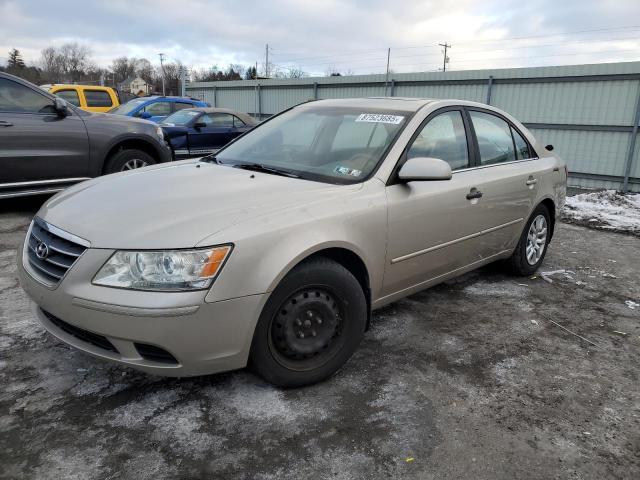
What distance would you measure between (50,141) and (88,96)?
821 cm

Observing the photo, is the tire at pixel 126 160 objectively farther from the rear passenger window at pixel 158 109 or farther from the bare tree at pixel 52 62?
the bare tree at pixel 52 62

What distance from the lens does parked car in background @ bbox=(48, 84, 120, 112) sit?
1280 cm

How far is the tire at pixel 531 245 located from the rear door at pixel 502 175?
21cm

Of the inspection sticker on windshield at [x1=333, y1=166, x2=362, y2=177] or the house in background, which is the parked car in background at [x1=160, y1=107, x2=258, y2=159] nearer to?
the inspection sticker on windshield at [x1=333, y1=166, x2=362, y2=177]

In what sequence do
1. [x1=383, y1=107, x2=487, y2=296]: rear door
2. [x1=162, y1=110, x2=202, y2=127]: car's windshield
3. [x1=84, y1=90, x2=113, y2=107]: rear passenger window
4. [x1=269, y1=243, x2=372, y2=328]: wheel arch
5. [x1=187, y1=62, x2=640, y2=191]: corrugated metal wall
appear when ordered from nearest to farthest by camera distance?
[x1=269, y1=243, x2=372, y2=328]: wheel arch, [x1=383, y1=107, x2=487, y2=296]: rear door, [x1=187, y1=62, x2=640, y2=191]: corrugated metal wall, [x1=162, y1=110, x2=202, y2=127]: car's windshield, [x1=84, y1=90, x2=113, y2=107]: rear passenger window

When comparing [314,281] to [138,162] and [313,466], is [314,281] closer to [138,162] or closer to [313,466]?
[313,466]

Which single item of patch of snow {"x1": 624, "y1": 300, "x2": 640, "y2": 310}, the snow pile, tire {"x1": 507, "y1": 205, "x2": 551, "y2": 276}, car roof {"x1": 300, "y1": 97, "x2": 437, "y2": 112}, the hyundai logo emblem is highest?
car roof {"x1": 300, "y1": 97, "x2": 437, "y2": 112}

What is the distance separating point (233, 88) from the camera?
20.5m

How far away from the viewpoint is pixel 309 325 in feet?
8.89

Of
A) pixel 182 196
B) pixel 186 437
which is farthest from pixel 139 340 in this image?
pixel 182 196

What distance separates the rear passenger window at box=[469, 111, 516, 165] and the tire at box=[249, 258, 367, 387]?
185cm

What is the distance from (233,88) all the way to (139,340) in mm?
19546

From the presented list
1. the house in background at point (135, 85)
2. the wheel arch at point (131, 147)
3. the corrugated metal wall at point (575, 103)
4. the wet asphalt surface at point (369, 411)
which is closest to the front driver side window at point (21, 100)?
the wheel arch at point (131, 147)

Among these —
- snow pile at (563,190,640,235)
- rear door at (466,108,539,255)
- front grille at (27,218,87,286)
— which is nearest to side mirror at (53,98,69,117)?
front grille at (27,218,87,286)
